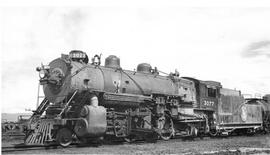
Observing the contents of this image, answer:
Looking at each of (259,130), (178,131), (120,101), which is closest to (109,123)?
(120,101)

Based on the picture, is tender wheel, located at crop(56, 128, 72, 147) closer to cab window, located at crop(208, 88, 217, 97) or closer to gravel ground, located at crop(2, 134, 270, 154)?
gravel ground, located at crop(2, 134, 270, 154)

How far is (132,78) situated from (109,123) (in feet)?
9.96

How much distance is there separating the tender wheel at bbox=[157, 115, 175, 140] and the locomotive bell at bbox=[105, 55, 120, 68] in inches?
156

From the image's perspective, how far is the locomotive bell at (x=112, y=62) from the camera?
1561 cm

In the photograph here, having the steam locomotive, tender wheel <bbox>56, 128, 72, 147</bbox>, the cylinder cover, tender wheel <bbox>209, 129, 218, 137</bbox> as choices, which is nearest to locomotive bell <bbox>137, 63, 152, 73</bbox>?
the steam locomotive

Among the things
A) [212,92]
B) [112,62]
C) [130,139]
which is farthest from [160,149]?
[212,92]

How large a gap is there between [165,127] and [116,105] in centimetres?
425

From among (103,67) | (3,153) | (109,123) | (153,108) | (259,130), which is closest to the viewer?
Answer: (3,153)

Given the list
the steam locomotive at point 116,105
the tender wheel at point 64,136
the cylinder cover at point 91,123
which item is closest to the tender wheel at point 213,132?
the steam locomotive at point 116,105

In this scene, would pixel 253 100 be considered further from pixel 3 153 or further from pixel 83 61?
pixel 3 153

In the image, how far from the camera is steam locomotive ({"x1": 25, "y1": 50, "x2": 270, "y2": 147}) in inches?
491

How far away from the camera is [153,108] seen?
54.2 feet

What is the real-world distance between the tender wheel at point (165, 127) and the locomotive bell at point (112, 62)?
13.0 feet

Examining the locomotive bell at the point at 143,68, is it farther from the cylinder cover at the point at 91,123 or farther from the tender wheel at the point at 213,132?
the tender wheel at the point at 213,132
